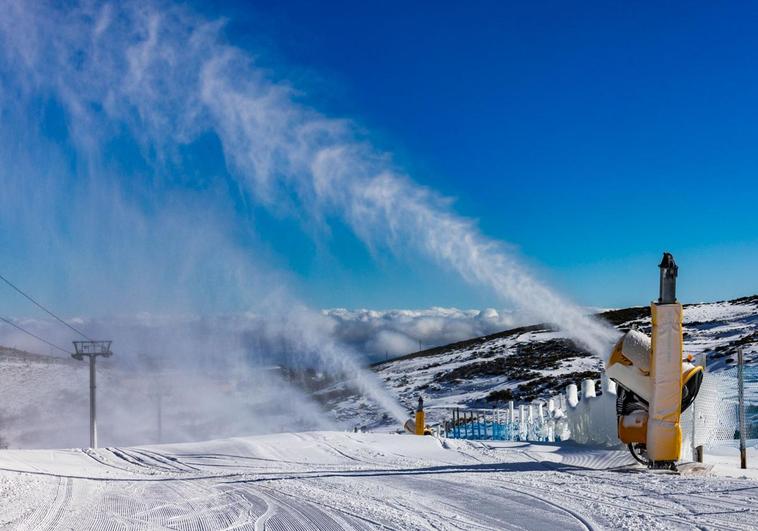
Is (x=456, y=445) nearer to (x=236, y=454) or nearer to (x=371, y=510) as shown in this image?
(x=236, y=454)

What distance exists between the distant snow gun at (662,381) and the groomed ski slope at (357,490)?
0.81 metres

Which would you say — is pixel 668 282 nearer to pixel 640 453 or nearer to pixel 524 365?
pixel 640 453

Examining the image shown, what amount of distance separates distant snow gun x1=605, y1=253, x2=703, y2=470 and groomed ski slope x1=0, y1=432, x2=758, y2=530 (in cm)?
81

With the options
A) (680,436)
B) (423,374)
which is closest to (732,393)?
(680,436)

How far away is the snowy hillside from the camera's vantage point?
48156mm

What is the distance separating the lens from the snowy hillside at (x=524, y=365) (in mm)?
48156

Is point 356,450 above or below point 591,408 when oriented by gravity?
below

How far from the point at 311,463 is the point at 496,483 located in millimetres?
6014

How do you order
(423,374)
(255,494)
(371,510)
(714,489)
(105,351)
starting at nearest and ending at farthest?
(371,510), (714,489), (255,494), (105,351), (423,374)

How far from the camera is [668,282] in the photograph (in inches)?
526

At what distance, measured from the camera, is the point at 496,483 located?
1205 cm

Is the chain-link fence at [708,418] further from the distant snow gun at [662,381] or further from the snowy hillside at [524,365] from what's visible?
the snowy hillside at [524,365]

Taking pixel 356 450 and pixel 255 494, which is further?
pixel 356 450

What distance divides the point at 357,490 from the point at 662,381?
20.8ft
